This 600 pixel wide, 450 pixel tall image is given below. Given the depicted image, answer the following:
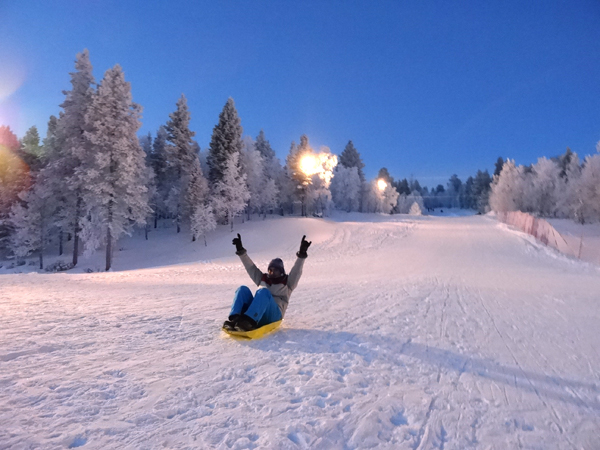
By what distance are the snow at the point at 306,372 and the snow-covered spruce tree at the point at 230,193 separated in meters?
24.9

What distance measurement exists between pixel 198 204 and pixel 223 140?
28.0 ft

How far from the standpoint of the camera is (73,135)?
24.6 m

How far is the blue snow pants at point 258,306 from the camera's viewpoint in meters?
5.00

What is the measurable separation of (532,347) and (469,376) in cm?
204

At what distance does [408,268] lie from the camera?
592 inches

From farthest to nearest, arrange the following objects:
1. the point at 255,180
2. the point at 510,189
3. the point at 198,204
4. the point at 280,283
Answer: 1. the point at 510,189
2. the point at 255,180
3. the point at 198,204
4. the point at 280,283

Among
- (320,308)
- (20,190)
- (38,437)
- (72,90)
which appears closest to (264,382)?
(38,437)

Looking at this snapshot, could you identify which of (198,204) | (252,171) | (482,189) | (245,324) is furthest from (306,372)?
(482,189)

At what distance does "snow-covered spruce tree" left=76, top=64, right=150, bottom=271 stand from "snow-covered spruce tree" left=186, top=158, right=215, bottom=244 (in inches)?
306

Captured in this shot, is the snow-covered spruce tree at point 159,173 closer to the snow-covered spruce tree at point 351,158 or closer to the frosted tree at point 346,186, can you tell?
the frosted tree at point 346,186

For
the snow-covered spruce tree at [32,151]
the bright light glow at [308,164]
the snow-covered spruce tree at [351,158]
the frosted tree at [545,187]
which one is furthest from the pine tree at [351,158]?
the snow-covered spruce tree at [32,151]

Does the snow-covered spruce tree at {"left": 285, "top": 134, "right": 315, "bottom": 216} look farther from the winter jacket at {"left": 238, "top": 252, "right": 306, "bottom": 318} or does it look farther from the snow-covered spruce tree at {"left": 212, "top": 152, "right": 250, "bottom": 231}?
the winter jacket at {"left": 238, "top": 252, "right": 306, "bottom": 318}

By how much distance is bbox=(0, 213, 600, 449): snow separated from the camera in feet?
9.47

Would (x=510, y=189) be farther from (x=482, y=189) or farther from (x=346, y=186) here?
(x=482, y=189)
